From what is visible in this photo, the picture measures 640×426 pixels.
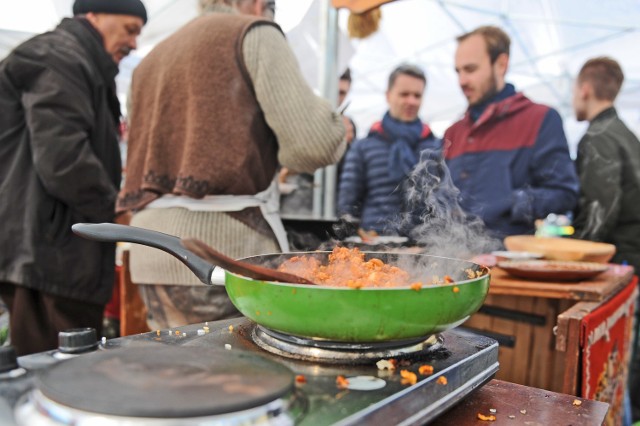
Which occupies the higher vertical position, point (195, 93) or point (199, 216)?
point (195, 93)

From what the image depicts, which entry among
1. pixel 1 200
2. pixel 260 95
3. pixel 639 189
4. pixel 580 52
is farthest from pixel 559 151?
pixel 580 52

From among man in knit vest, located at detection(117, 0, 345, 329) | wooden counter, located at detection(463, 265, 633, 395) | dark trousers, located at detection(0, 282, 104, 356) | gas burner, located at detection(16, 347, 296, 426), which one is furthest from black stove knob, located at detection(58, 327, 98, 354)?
dark trousers, located at detection(0, 282, 104, 356)

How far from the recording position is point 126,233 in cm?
89

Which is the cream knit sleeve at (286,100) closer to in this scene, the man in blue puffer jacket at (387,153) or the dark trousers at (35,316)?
the dark trousers at (35,316)

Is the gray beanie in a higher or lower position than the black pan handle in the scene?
higher

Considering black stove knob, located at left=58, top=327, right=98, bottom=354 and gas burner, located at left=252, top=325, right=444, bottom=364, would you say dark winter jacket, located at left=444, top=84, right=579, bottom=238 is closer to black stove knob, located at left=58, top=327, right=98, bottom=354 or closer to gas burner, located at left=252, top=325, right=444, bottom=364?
gas burner, located at left=252, top=325, right=444, bottom=364

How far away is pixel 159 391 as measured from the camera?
51 cm

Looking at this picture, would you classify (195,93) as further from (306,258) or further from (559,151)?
(559,151)

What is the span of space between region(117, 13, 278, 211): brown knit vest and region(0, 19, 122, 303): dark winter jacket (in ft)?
1.58

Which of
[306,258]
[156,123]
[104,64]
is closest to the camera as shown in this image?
[306,258]

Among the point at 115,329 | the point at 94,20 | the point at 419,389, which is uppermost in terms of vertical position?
the point at 94,20

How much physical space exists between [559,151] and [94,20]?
2.36 meters

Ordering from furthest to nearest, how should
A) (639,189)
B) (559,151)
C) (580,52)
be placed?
(580,52) → (639,189) → (559,151)

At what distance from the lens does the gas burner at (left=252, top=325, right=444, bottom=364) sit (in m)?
0.75
